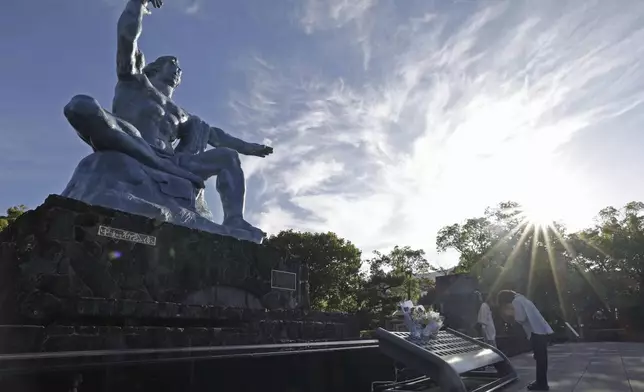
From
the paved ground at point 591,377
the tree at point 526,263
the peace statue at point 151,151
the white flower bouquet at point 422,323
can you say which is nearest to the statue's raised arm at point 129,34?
the peace statue at point 151,151

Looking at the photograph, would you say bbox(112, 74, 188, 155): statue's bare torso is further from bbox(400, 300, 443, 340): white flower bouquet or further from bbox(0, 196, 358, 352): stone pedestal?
bbox(400, 300, 443, 340): white flower bouquet

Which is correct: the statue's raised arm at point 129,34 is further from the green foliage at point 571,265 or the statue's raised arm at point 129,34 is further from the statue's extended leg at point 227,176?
the green foliage at point 571,265

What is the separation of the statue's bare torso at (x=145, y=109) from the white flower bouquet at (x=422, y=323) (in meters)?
5.11

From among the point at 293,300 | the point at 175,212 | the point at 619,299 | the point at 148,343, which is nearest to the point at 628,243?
the point at 619,299

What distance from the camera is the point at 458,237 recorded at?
137ft

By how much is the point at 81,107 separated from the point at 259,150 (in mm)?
3947

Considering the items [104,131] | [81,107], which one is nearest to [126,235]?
[104,131]

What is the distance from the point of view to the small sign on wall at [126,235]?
205 inches

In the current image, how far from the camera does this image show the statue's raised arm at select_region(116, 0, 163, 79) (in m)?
7.44

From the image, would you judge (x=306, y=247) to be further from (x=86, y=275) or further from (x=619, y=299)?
(x=86, y=275)

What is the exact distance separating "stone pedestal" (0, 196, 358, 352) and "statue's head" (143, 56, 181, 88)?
157 inches

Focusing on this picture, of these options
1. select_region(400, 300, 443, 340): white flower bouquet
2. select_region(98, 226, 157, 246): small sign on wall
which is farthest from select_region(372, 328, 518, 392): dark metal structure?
select_region(98, 226, 157, 246): small sign on wall

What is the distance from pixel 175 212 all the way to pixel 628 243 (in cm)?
3195

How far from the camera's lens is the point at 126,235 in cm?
543
